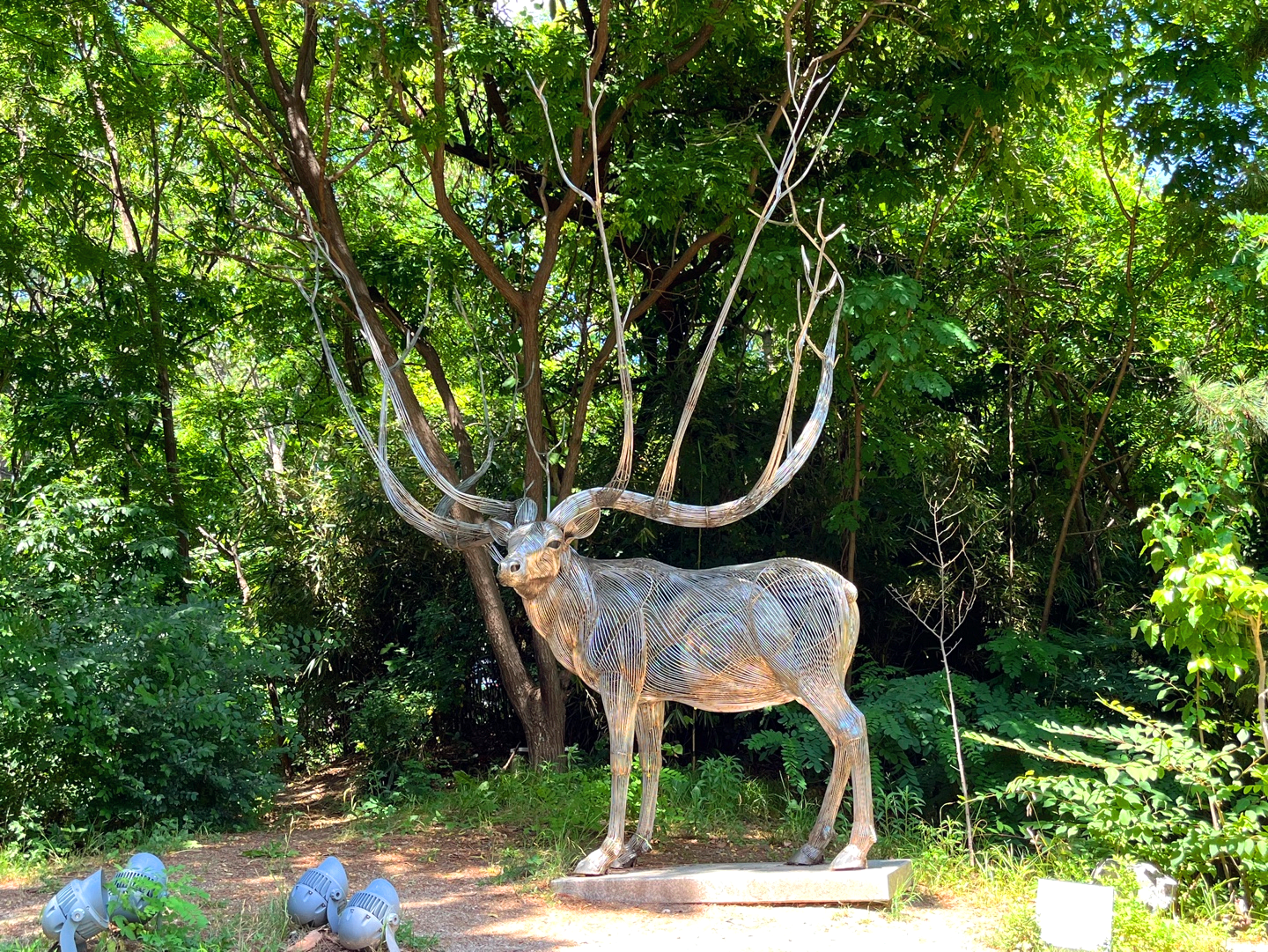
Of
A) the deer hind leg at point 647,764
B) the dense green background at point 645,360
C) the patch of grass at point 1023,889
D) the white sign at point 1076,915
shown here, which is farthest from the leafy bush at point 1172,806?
the deer hind leg at point 647,764

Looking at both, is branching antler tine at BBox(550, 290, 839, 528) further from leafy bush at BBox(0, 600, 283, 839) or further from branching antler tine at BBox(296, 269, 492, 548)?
leafy bush at BBox(0, 600, 283, 839)

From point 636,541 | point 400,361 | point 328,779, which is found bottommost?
point 328,779

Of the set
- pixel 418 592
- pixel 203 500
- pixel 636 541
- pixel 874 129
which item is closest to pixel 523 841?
pixel 636 541

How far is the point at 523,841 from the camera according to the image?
7121mm

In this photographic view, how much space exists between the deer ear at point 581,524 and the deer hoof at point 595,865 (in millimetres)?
1633

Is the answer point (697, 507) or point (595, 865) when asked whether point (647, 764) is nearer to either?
point (595, 865)

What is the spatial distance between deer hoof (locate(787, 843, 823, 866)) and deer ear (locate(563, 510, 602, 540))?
2.01 metres

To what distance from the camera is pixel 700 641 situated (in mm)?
5930

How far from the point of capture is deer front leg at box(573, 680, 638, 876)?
5.94 meters

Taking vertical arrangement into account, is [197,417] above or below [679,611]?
above

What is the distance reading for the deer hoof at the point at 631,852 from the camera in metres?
6.07

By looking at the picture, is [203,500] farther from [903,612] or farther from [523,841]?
[903,612]

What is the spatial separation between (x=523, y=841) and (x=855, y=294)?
3955mm

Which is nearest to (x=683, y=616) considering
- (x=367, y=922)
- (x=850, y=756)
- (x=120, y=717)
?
(x=850, y=756)
